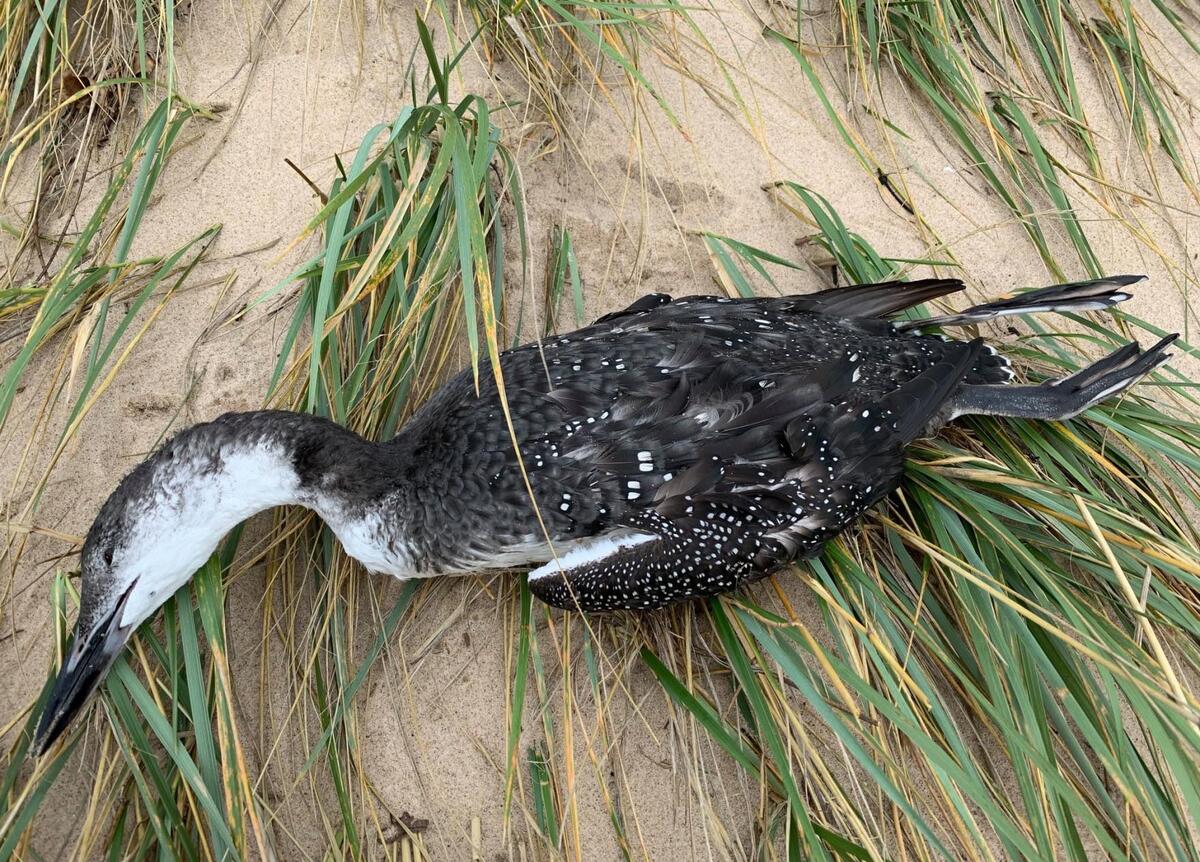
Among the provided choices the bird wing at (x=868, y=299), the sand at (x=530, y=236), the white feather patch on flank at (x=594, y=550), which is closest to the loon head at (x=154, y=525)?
the sand at (x=530, y=236)

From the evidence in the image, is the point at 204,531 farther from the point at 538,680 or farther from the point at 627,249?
the point at 627,249

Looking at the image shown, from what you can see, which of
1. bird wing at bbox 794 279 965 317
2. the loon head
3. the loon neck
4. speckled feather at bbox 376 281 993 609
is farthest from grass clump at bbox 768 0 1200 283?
the loon head

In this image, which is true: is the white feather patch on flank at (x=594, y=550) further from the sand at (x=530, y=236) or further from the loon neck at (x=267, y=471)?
the loon neck at (x=267, y=471)

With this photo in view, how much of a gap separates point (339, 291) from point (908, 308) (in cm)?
181

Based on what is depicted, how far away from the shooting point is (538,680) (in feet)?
7.95

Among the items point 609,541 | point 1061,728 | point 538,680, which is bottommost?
point 1061,728

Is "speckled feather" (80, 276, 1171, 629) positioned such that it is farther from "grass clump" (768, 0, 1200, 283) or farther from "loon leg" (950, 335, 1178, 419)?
"grass clump" (768, 0, 1200, 283)

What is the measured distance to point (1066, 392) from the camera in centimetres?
254

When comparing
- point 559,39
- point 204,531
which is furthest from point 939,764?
point 559,39

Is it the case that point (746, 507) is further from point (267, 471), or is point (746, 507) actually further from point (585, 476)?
point (267, 471)

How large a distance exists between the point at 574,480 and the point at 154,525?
3.56 ft

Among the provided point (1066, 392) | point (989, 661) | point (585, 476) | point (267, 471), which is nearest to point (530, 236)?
point (585, 476)

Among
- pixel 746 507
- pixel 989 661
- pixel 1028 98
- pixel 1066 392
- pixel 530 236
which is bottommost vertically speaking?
pixel 989 661

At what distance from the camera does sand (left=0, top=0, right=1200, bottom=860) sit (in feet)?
8.00
